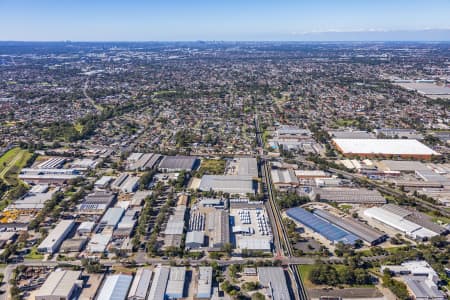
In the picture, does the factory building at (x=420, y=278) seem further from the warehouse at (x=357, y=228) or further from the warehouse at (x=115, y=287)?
the warehouse at (x=115, y=287)

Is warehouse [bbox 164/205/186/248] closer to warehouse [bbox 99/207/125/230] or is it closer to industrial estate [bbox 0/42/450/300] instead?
industrial estate [bbox 0/42/450/300]

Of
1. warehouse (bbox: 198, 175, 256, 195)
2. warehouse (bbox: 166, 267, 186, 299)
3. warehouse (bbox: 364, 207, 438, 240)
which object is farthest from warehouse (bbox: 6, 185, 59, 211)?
warehouse (bbox: 364, 207, 438, 240)

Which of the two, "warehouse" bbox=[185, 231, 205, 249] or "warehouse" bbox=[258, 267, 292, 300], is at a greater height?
"warehouse" bbox=[185, 231, 205, 249]

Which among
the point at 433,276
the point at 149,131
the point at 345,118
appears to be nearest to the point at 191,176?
the point at 149,131

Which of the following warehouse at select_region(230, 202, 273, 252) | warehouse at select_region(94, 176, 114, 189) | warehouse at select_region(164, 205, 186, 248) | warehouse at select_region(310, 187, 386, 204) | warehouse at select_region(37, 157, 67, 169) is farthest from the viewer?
warehouse at select_region(37, 157, 67, 169)

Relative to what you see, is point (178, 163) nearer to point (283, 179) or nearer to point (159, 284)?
point (283, 179)

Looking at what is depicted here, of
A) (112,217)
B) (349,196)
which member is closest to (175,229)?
(112,217)

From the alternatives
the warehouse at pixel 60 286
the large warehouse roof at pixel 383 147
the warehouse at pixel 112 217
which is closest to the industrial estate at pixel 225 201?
the warehouse at pixel 60 286
